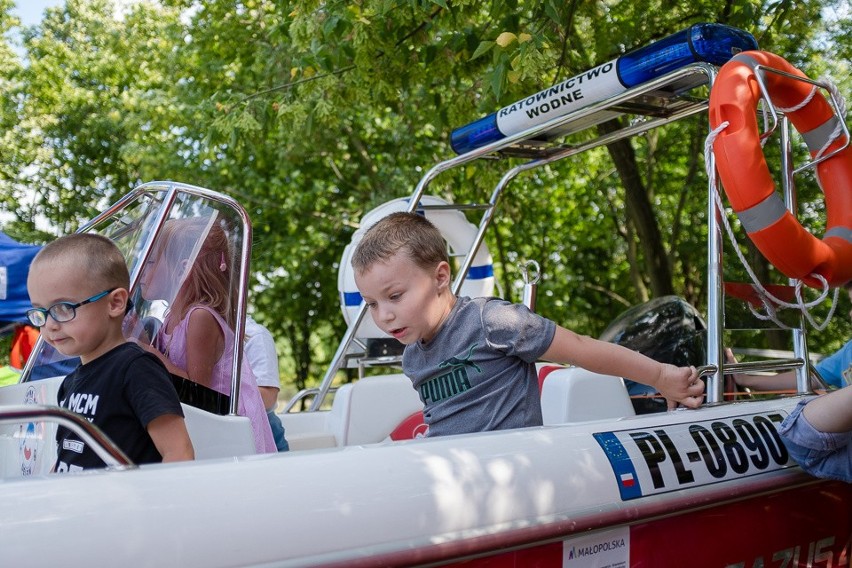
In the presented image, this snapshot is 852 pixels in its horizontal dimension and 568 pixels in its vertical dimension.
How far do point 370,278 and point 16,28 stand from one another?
56.9 feet

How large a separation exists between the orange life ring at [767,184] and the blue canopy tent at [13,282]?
15.7 feet

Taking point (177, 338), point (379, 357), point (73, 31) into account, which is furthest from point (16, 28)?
point (177, 338)

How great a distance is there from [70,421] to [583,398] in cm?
192

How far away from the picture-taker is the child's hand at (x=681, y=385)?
2406 mm

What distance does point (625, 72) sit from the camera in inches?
117

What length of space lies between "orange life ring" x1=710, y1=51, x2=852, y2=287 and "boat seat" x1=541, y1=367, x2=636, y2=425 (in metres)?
0.73

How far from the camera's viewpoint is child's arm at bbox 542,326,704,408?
2303 millimetres

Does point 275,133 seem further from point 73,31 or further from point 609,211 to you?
point 73,31

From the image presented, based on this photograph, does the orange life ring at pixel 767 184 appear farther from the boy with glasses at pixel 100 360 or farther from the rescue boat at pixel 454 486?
the boy with glasses at pixel 100 360

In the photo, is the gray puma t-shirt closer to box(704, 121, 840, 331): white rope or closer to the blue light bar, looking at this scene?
box(704, 121, 840, 331): white rope

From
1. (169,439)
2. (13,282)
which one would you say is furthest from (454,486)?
(13,282)

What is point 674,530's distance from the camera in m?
2.19

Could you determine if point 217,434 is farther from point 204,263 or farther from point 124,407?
point 204,263

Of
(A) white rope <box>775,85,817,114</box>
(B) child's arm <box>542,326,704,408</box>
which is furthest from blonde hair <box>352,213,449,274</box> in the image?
→ (A) white rope <box>775,85,817,114</box>
